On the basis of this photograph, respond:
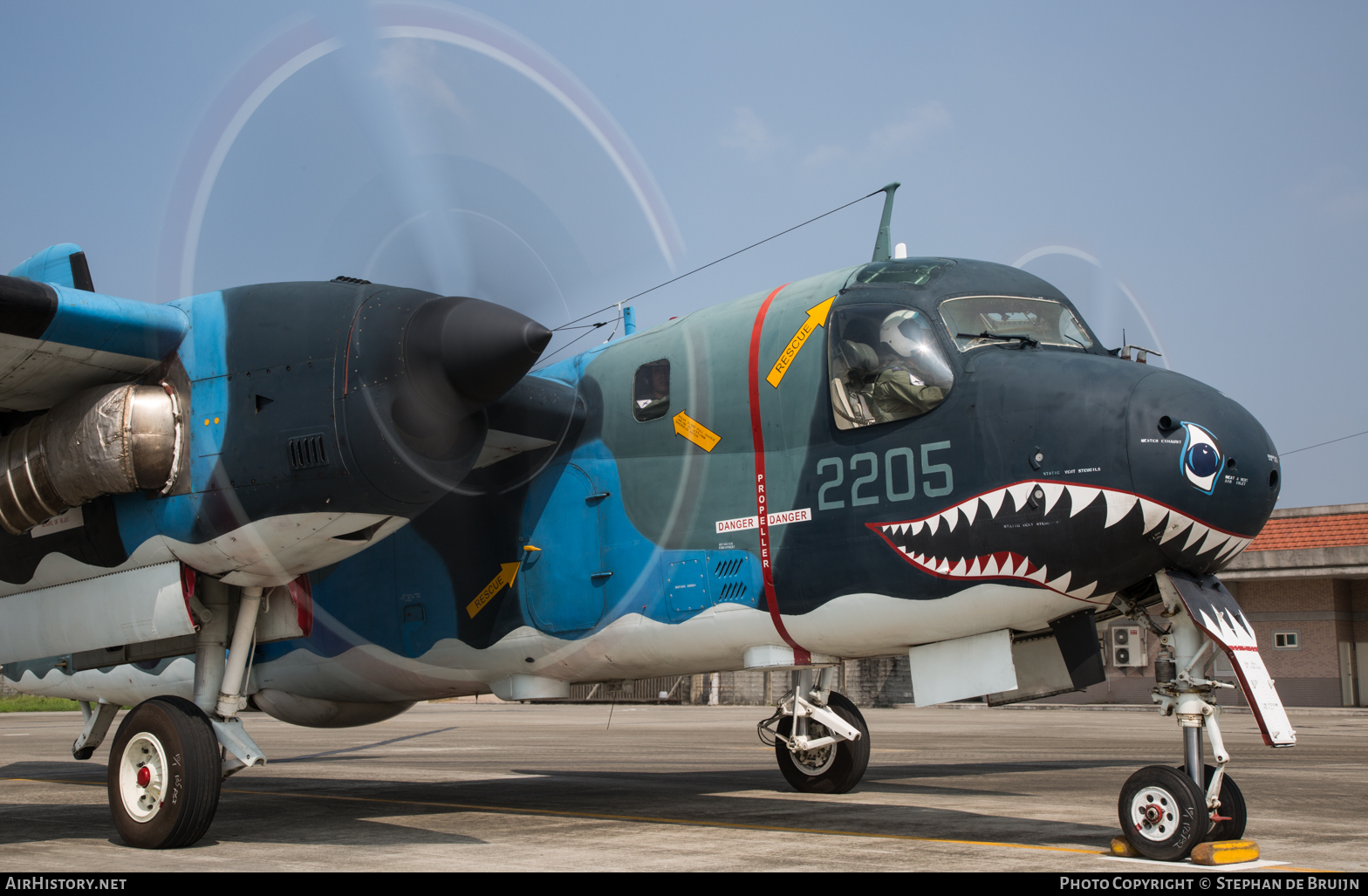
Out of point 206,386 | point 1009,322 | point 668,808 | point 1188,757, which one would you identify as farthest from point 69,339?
point 1188,757

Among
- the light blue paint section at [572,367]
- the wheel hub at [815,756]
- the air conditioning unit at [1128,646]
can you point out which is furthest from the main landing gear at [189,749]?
the air conditioning unit at [1128,646]

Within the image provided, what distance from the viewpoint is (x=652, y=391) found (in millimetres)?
9555

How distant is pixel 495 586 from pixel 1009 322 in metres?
5.04

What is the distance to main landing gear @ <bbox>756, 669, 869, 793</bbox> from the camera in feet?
34.6

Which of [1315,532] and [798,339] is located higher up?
[1315,532]

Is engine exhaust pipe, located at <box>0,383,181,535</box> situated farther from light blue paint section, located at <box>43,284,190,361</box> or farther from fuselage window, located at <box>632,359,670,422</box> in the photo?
fuselage window, located at <box>632,359,670,422</box>

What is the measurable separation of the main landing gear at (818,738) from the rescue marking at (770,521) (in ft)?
7.68

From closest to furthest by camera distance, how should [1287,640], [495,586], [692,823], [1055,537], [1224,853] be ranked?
[1224,853], [1055,537], [692,823], [495,586], [1287,640]

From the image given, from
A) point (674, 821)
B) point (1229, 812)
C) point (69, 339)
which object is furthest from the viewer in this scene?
point (674, 821)

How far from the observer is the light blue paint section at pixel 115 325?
8.15 metres

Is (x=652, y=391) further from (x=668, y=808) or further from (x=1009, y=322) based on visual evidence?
(x=668, y=808)

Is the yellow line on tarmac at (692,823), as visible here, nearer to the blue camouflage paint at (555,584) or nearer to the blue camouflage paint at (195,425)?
the blue camouflage paint at (555,584)

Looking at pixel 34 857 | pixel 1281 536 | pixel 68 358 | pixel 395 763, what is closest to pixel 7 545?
pixel 68 358

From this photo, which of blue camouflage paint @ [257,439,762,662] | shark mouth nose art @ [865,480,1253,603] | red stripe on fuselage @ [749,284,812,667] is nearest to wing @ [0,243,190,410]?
blue camouflage paint @ [257,439,762,662]
